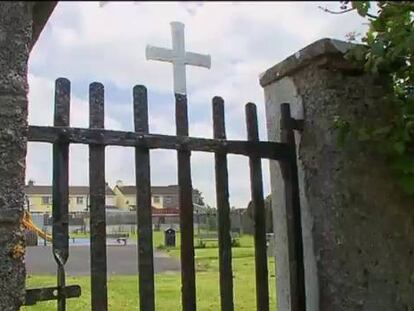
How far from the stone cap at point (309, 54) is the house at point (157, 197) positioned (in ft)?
2.17

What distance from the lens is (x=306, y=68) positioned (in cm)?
242

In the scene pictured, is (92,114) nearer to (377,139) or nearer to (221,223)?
(221,223)

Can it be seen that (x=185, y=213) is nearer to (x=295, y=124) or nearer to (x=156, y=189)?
(x=156, y=189)

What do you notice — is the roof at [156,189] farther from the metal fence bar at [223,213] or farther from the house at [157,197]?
the metal fence bar at [223,213]

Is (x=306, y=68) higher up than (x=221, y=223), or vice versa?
(x=306, y=68)

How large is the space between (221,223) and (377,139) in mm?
697

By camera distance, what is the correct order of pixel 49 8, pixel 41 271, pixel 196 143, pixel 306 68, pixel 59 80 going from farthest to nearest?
pixel 41 271
pixel 306 68
pixel 196 143
pixel 59 80
pixel 49 8

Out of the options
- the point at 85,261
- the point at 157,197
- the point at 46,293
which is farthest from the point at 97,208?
the point at 85,261

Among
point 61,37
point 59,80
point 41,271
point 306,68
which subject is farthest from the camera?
point 41,271

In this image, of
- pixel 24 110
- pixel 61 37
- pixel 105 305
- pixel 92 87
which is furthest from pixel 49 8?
Answer: pixel 105 305

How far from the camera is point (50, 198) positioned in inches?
Result: 84.5

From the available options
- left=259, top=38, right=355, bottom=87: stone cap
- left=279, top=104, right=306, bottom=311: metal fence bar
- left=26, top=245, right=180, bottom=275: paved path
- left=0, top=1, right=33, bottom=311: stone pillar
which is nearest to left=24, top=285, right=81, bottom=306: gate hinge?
left=0, top=1, right=33, bottom=311: stone pillar

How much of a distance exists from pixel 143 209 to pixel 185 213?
0.18 metres

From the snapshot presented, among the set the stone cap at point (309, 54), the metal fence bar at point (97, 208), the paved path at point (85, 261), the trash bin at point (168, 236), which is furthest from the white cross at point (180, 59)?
the paved path at point (85, 261)
